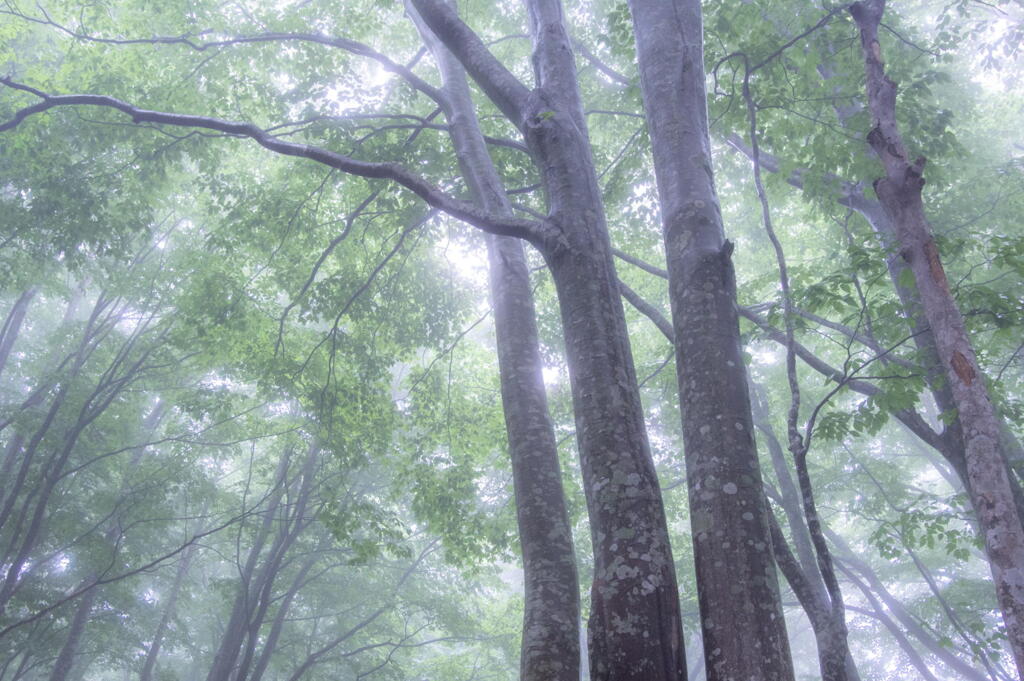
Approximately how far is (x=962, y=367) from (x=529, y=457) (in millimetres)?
2922

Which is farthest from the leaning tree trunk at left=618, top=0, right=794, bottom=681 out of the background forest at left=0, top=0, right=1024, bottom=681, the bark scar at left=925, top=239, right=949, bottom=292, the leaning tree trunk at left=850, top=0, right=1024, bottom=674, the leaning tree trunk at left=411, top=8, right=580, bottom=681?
the leaning tree trunk at left=411, top=8, right=580, bottom=681

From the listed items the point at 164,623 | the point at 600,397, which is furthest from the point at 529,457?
the point at 164,623

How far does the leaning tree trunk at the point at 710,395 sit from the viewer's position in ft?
7.88

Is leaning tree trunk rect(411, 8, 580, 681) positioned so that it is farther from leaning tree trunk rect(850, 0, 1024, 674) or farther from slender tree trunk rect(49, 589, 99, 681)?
slender tree trunk rect(49, 589, 99, 681)

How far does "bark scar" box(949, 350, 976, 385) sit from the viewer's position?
3414 mm

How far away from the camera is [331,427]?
9.01m

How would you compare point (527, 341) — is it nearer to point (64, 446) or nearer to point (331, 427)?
point (331, 427)

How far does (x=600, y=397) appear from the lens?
Answer: 10.1 feet

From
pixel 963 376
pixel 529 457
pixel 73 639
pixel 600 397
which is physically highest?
pixel 73 639

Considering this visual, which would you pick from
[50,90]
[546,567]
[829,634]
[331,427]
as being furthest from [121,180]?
[829,634]

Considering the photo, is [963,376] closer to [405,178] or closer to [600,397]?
[600,397]

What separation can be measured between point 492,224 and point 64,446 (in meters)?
11.1

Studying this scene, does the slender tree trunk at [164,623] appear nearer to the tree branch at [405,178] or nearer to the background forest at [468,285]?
the background forest at [468,285]

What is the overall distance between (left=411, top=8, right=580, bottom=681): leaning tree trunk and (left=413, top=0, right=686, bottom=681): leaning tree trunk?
1.64m
